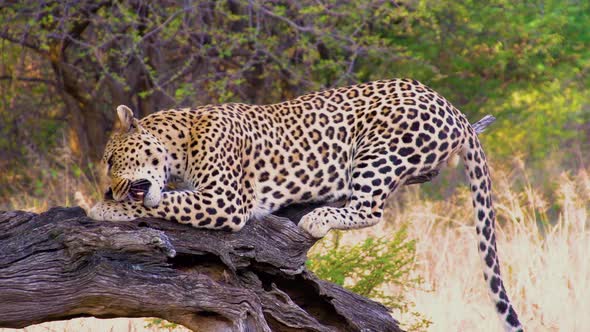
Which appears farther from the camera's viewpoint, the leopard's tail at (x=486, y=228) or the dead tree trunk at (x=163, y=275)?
the leopard's tail at (x=486, y=228)

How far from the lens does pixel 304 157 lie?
6.90 metres

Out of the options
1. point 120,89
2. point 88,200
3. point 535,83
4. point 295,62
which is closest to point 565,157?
point 535,83

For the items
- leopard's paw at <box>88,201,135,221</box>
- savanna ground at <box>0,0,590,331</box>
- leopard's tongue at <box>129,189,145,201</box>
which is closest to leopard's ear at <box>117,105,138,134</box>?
leopard's tongue at <box>129,189,145,201</box>

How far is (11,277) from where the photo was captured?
17.0 feet

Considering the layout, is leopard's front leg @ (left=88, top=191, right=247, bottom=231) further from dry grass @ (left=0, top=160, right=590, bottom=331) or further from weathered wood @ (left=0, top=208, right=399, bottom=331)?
dry grass @ (left=0, top=160, right=590, bottom=331)

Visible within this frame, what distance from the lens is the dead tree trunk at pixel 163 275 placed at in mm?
5305

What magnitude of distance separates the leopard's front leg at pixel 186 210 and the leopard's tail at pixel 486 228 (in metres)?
1.98

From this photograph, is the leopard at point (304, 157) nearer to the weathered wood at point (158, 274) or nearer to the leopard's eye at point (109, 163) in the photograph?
the leopard's eye at point (109, 163)

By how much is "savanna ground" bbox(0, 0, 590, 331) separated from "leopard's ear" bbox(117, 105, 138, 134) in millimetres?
3348

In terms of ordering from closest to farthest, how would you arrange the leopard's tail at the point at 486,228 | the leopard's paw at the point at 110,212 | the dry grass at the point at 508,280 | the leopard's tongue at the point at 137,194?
the leopard's paw at the point at 110,212 → the leopard's tongue at the point at 137,194 → the leopard's tail at the point at 486,228 → the dry grass at the point at 508,280

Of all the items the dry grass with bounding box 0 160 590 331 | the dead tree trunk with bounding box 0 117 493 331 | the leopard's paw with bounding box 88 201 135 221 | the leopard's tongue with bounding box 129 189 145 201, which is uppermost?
the leopard's tongue with bounding box 129 189 145 201

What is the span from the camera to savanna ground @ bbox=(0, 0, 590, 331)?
1043 centimetres

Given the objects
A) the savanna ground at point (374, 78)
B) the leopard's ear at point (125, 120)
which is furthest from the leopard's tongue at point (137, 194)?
the savanna ground at point (374, 78)

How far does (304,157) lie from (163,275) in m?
1.73
